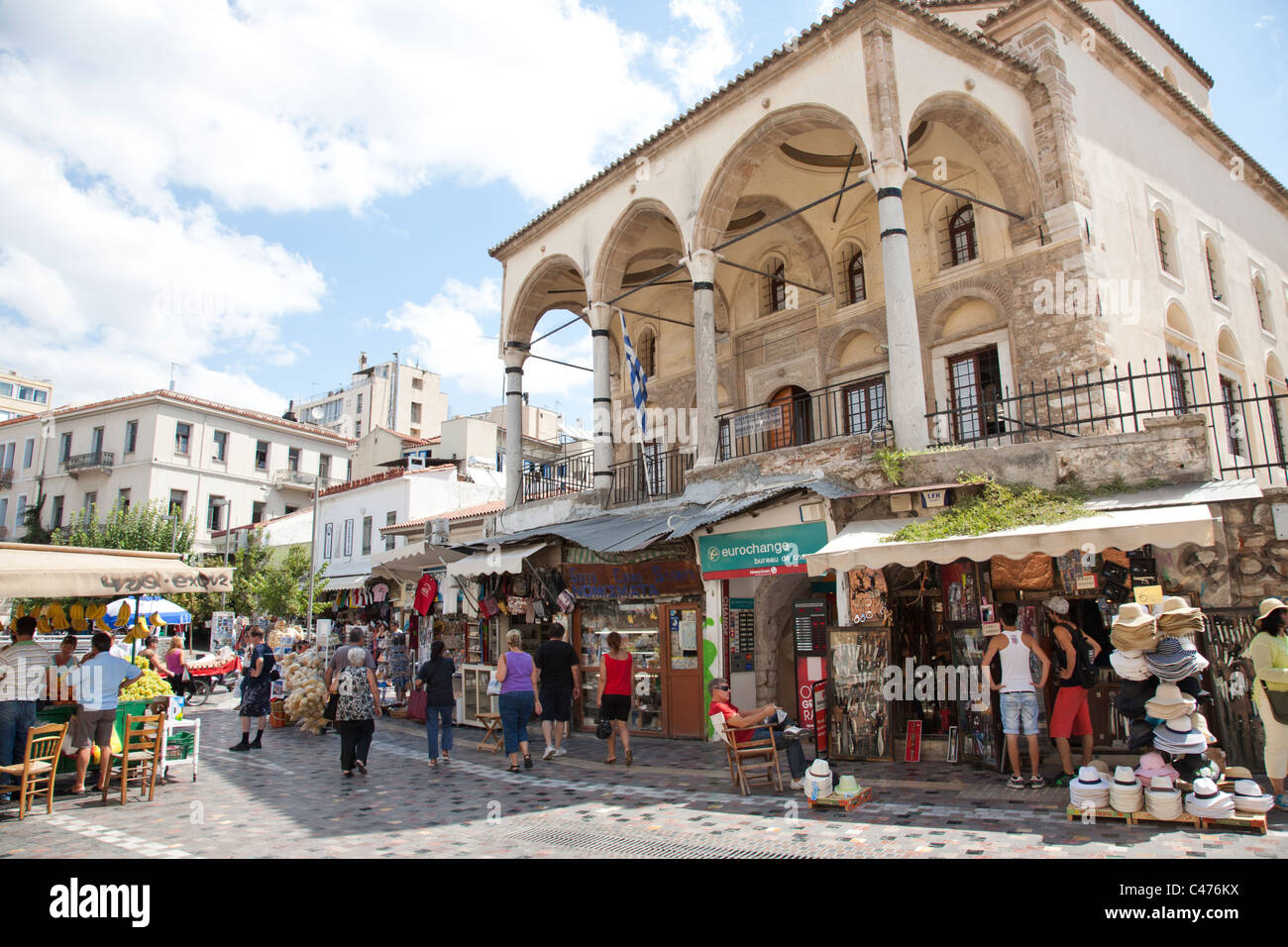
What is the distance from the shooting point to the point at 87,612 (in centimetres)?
991

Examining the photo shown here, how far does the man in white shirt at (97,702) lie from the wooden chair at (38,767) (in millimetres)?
292

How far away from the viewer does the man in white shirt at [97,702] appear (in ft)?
25.3

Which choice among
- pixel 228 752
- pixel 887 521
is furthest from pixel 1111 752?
pixel 228 752

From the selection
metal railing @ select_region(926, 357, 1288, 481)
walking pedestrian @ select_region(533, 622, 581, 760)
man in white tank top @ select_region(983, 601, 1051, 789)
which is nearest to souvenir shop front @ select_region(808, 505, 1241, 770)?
man in white tank top @ select_region(983, 601, 1051, 789)

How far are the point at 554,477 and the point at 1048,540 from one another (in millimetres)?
11453

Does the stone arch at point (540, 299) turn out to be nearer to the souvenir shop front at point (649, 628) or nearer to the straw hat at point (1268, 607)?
the souvenir shop front at point (649, 628)

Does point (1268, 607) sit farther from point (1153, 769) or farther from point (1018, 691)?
point (1018, 691)

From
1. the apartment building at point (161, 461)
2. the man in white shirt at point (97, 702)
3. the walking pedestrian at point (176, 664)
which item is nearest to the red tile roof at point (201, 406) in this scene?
the apartment building at point (161, 461)

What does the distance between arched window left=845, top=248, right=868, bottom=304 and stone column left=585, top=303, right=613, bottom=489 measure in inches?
178

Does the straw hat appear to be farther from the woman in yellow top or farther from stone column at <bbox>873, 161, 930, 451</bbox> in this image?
stone column at <bbox>873, 161, 930, 451</bbox>

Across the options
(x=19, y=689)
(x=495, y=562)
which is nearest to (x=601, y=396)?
(x=495, y=562)

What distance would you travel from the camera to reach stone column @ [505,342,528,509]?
17219mm

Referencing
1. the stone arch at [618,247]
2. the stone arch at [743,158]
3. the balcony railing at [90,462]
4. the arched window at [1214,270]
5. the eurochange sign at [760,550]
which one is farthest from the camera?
the balcony railing at [90,462]
